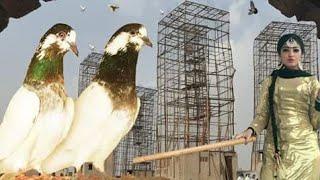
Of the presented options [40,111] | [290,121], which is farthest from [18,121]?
[290,121]

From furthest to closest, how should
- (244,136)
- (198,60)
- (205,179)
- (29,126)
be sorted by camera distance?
(198,60) → (205,179) → (29,126) → (244,136)

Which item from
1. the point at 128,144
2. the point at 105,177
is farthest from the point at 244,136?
the point at 128,144

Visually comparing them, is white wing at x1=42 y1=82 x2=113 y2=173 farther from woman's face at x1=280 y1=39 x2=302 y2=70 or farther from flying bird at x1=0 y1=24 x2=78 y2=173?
woman's face at x1=280 y1=39 x2=302 y2=70

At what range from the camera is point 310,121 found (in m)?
2.47

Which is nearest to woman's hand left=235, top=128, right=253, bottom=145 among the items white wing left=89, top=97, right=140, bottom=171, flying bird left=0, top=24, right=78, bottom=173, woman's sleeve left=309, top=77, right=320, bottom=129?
woman's sleeve left=309, top=77, right=320, bottom=129

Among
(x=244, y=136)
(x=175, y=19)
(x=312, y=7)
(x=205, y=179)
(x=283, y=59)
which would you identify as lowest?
(x=205, y=179)

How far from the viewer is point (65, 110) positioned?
106 inches

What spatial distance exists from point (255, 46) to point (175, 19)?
6.33 feet

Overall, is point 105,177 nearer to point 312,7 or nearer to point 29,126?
point 29,126

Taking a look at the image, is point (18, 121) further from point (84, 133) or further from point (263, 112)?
point (263, 112)

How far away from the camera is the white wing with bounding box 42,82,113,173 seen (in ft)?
8.91

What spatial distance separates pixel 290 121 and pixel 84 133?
0.96 meters

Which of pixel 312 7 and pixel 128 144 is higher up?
pixel 312 7

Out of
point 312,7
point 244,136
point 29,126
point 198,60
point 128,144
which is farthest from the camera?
point 128,144
